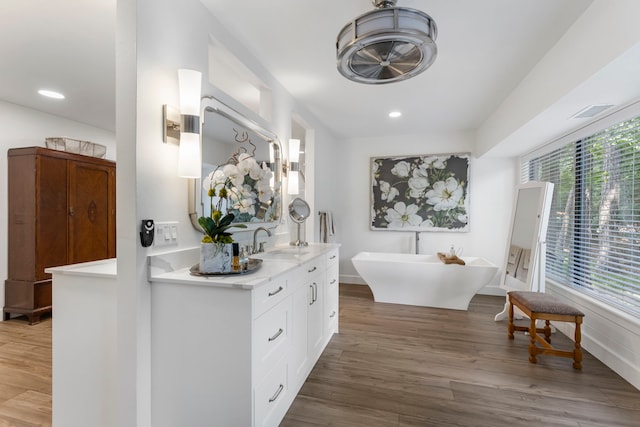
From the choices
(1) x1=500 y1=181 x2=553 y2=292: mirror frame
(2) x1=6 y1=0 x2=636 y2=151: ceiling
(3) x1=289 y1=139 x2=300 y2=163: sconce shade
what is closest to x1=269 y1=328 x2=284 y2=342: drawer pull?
(3) x1=289 y1=139 x2=300 y2=163: sconce shade

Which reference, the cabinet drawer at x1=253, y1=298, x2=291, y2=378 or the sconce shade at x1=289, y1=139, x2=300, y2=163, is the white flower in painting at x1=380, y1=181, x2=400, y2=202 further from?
the cabinet drawer at x1=253, y1=298, x2=291, y2=378

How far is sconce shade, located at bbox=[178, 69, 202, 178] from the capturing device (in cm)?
164

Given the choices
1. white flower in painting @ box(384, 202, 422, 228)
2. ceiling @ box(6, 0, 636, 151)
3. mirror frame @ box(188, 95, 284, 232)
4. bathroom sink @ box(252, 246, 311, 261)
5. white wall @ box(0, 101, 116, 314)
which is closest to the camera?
mirror frame @ box(188, 95, 284, 232)

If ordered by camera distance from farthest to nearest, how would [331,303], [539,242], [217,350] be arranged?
1. [539,242]
2. [331,303]
3. [217,350]

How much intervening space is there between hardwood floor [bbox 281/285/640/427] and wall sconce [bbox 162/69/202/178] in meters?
1.55

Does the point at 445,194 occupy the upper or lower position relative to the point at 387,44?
lower

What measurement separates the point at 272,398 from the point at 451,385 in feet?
4.27

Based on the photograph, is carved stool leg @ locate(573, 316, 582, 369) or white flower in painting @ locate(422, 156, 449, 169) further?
white flower in painting @ locate(422, 156, 449, 169)

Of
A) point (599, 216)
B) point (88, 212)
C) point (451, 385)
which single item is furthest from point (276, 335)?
point (88, 212)

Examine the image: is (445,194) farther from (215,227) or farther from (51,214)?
(51,214)

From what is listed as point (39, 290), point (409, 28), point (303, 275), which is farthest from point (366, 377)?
point (39, 290)

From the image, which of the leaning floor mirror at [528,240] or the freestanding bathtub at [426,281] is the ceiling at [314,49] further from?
the freestanding bathtub at [426,281]

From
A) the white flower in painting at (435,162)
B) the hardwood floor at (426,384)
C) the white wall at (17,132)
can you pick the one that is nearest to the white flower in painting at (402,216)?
the white flower in painting at (435,162)

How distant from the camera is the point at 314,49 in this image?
7.84 feet
